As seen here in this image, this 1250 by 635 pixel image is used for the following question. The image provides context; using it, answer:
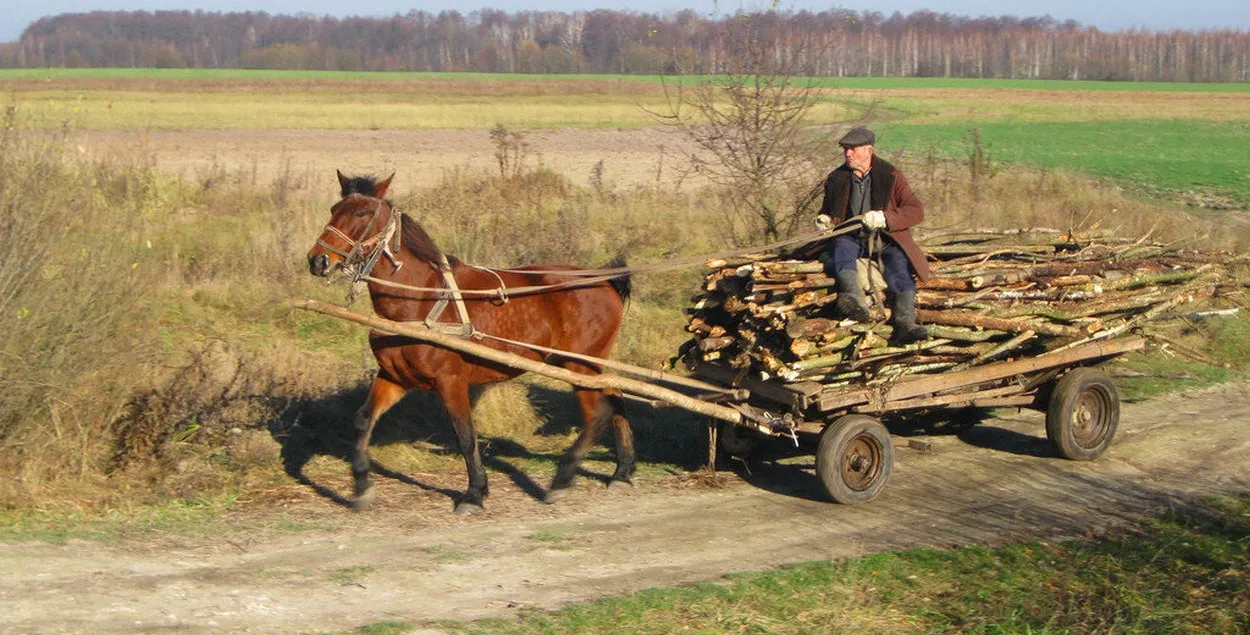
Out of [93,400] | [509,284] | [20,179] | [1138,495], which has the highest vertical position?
[20,179]

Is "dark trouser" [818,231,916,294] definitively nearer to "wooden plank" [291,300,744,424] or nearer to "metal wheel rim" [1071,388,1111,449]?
"wooden plank" [291,300,744,424]

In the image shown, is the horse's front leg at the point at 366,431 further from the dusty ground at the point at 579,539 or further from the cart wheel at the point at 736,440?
the cart wheel at the point at 736,440

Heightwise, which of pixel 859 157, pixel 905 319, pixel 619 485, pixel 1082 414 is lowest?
pixel 619 485

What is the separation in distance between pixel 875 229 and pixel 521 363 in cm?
268

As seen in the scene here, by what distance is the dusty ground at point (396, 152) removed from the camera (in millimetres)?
25281

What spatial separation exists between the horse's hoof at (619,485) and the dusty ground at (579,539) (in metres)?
0.12

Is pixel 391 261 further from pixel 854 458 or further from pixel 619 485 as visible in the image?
pixel 854 458

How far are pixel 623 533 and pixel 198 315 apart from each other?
668 centimetres

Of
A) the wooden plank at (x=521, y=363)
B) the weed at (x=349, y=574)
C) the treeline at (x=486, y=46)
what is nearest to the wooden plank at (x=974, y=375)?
the wooden plank at (x=521, y=363)

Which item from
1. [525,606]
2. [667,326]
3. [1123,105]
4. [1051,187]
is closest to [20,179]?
[525,606]

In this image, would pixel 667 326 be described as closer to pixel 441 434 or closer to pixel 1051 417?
pixel 441 434

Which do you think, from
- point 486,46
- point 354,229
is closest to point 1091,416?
point 354,229

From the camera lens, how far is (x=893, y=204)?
29.6 ft

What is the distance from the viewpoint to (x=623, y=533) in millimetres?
8148
